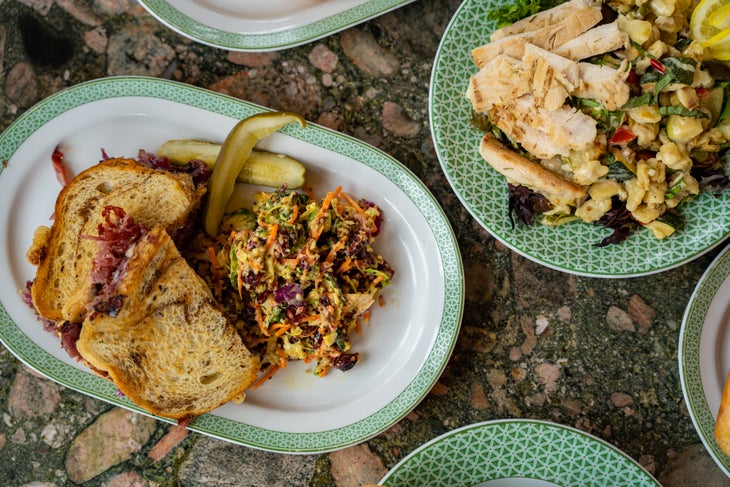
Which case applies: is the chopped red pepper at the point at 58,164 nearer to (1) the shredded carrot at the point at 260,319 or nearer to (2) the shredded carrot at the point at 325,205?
(1) the shredded carrot at the point at 260,319

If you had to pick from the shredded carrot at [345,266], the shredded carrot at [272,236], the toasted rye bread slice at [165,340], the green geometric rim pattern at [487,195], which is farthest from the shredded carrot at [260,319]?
the green geometric rim pattern at [487,195]

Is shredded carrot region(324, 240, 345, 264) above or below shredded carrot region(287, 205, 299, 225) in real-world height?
below

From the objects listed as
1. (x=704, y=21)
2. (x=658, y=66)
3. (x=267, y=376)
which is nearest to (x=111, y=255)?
(x=267, y=376)

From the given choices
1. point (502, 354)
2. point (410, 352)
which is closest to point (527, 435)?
point (502, 354)

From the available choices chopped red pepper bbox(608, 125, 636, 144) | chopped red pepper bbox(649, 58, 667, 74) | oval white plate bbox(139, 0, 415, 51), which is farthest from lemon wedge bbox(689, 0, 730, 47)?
oval white plate bbox(139, 0, 415, 51)

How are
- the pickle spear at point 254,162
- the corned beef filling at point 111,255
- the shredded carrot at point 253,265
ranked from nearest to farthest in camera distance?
1. the corned beef filling at point 111,255
2. the shredded carrot at point 253,265
3. the pickle spear at point 254,162

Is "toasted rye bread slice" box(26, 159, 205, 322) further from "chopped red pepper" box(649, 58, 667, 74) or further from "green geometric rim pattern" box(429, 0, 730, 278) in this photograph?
"chopped red pepper" box(649, 58, 667, 74)

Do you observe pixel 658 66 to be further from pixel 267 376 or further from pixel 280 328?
pixel 267 376

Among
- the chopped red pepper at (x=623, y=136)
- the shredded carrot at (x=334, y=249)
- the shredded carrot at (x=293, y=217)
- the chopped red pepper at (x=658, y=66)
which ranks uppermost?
the chopped red pepper at (x=658, y=66)
